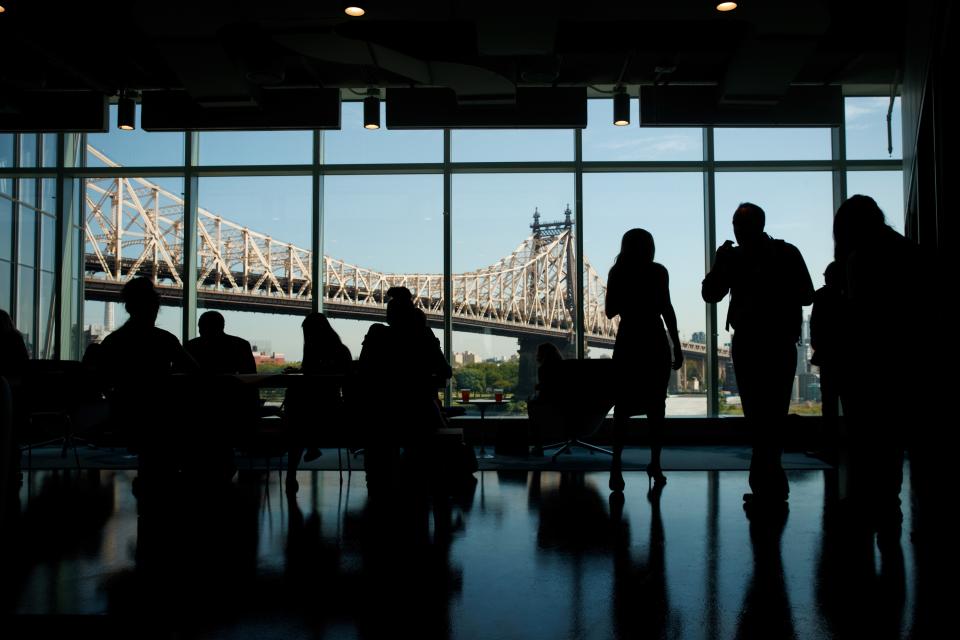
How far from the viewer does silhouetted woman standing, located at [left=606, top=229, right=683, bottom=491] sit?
3.52 m

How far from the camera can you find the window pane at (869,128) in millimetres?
7363

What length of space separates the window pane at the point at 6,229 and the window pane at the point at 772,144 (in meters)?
7.21

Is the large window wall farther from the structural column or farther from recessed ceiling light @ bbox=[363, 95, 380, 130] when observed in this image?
recessed ceiling light @ bbox=[363, 95, 380, 130]

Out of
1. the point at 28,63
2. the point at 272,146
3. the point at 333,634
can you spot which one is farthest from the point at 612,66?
the point at 333,634

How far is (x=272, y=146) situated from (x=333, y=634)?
6.68m

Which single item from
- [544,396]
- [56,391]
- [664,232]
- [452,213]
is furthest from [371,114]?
[56,391]

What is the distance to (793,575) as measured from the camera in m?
2.13

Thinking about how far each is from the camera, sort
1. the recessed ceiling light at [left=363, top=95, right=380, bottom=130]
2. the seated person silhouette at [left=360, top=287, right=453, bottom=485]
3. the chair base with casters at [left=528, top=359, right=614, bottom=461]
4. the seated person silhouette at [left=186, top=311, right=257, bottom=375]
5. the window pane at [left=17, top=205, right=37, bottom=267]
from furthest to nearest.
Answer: the window pane at [left=17, top=205, right=37, bottom=267]
the recessed ceiling light at [left=363, top=95, right=380, bottom=130]
the chair base with casters at [left=528, top=359, right=614, bottom=461]
the seated person silhouette at [left=186, top=311, right=257, bottom=375]
the seated person silhouette at [left=360, top=287, right=453, bottom=485]

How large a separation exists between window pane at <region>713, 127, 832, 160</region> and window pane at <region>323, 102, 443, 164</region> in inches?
113

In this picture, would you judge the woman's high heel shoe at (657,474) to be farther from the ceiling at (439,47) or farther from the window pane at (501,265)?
the window pane at (501,265)

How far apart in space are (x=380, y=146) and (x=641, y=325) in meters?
4.76

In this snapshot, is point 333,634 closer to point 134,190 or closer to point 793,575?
point 793,575

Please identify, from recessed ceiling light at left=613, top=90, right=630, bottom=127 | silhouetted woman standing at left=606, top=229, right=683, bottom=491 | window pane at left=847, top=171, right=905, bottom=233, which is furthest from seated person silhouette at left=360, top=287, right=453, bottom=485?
window pane at left=847, top=171, right=905, bottom=233

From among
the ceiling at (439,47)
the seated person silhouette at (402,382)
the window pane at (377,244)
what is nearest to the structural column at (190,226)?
A: the ceiling at (439,47)
